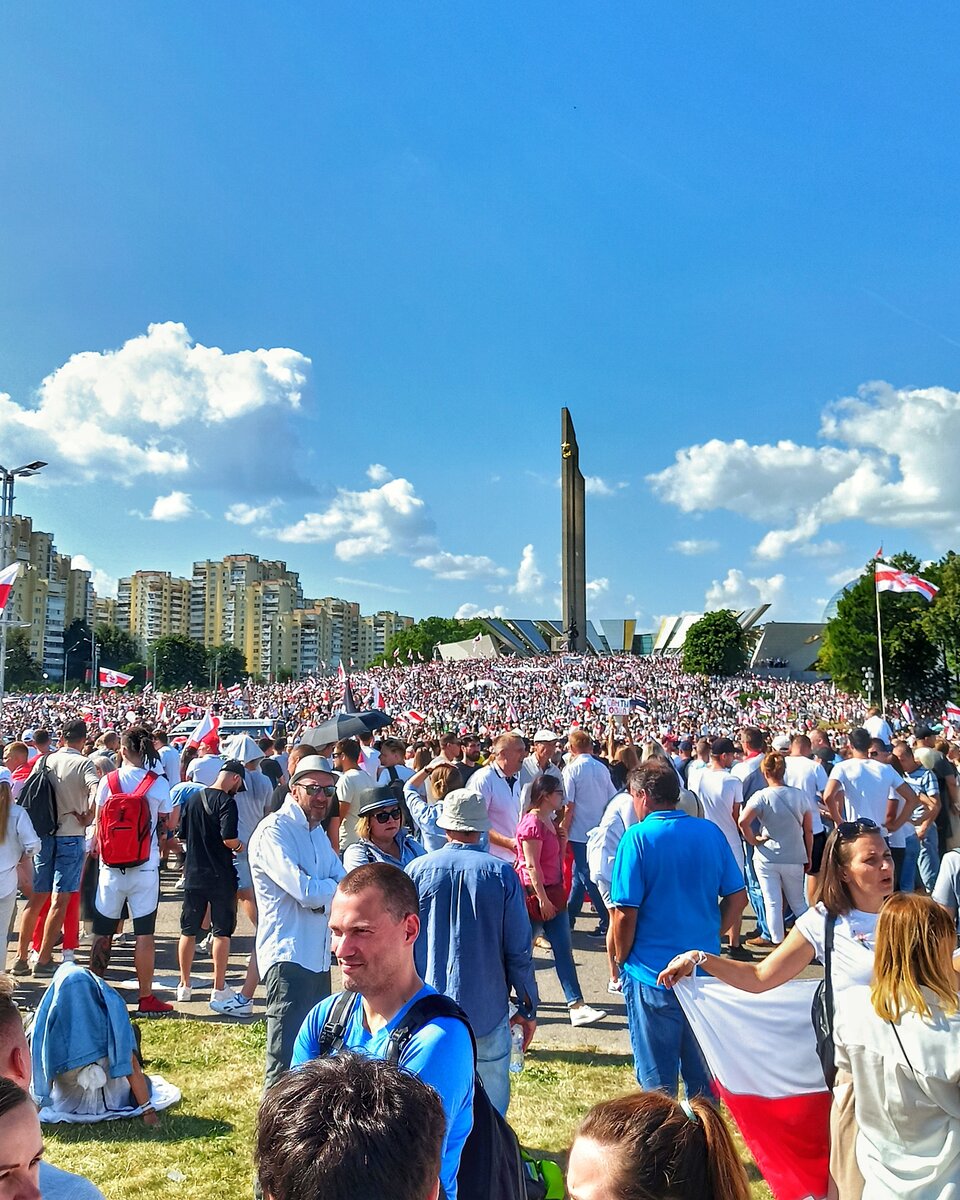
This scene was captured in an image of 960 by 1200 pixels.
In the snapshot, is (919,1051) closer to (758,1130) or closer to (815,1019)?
(815,1019)

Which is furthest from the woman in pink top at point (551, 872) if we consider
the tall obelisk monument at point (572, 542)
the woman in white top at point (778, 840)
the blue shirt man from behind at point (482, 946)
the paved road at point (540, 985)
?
the tall obelisk monument at point (572, 542)

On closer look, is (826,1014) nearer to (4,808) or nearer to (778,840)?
(778,840)

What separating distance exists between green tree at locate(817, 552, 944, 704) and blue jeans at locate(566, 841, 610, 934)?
1841 inches

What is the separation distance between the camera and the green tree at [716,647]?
3346 inches

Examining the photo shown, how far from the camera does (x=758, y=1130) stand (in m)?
3.36

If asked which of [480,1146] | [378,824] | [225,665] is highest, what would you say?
[225,665]

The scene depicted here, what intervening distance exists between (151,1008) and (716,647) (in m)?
82.8

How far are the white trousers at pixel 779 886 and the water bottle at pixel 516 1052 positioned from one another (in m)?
2.88

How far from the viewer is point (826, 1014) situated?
9.64ft

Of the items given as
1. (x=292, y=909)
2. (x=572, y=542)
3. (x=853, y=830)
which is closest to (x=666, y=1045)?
(x=853, y=830)

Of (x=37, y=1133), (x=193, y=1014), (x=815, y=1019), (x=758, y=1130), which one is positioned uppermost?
(x=37, y=1133)

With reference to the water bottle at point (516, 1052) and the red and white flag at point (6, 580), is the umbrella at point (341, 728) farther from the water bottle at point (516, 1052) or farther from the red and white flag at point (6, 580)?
the red and white flag at point (6, 580)

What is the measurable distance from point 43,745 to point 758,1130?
691 centimetres

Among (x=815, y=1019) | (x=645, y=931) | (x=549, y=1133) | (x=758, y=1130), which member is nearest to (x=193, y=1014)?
(x=549, y=1133)
